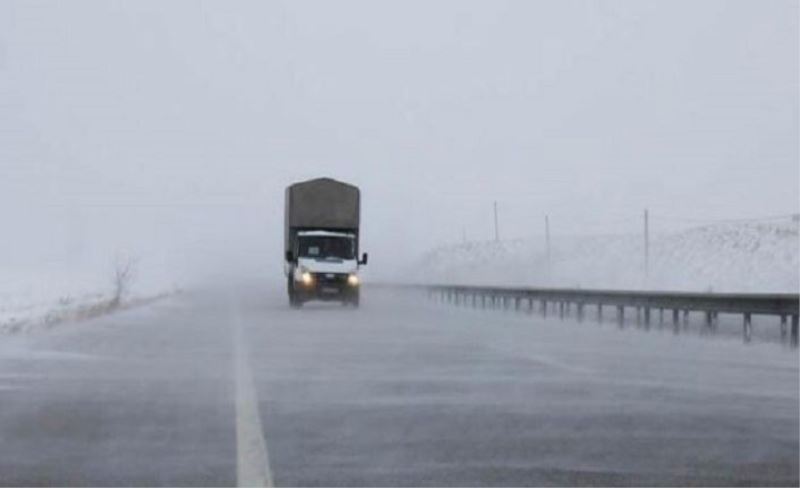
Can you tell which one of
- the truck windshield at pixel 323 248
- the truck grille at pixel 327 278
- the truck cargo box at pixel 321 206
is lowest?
the truck grille at pixel 327 278

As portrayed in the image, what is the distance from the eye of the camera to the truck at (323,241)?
163 ft

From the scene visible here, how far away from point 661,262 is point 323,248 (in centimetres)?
4371

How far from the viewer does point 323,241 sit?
50.4 meters

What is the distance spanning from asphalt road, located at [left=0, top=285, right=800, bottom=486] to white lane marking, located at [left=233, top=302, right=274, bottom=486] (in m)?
0.03

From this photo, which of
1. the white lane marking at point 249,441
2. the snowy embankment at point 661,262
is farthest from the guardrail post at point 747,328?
the snowy embankment at point 661,262

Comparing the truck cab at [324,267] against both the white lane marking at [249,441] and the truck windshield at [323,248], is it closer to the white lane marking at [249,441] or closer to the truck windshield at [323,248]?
the truck windshield at [323,248]

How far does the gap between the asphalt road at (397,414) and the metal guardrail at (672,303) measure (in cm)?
162

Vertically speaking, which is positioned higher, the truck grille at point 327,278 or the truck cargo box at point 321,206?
the truck cargo box at point 321,206

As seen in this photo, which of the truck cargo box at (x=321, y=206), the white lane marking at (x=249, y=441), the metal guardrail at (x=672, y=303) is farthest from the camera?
the truck cargo box at (x=321, y=206)

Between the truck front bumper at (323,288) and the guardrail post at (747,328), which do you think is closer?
the guardrail post at (747,328)

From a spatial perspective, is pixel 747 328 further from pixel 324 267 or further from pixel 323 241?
pixel 323 241

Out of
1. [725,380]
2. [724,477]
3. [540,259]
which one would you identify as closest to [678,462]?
[724,477]

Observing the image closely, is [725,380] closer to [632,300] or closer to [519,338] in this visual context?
[519,338]

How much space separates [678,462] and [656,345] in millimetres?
15274
